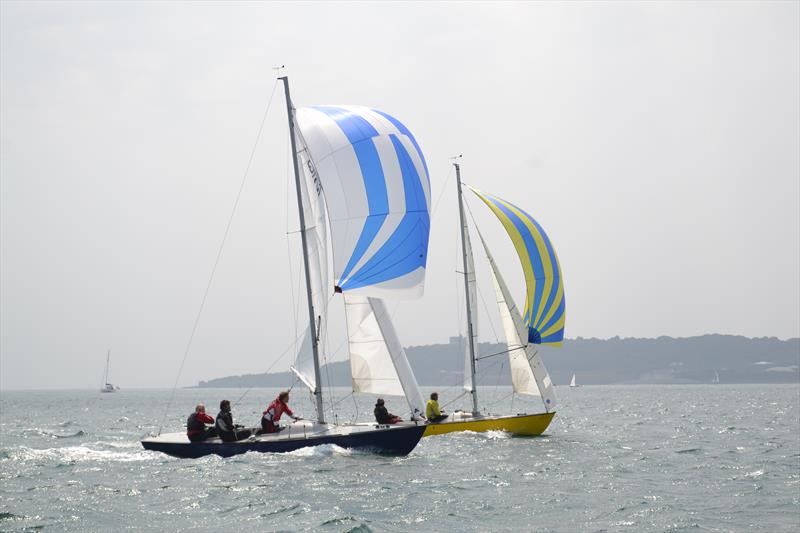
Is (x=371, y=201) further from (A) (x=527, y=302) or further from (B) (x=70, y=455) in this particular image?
(A) (x=527, y=302)

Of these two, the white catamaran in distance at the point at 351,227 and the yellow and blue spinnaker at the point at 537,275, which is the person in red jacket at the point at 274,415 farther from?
the yellow and blue spinnaker at the point at 537,275

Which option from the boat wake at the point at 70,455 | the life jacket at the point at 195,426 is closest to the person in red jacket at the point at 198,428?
the life jacket at the point at 195,426

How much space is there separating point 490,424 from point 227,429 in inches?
302

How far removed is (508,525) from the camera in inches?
497

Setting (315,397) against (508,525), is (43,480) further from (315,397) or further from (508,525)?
(508,525)

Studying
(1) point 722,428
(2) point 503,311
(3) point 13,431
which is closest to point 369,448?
(2) point 503,311

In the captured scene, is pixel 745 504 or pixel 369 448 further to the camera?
pixel 369 448

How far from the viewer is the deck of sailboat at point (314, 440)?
17906 mm

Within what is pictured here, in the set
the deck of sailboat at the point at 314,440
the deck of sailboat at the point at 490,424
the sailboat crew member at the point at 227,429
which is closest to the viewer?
the deck of sailboat at the point at 314,440

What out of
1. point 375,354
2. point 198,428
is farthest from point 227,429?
point 375,354

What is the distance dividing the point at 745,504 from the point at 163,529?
26.7ft

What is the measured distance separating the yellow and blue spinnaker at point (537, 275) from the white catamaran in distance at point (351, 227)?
758 centimetres

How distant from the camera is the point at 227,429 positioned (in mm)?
18484

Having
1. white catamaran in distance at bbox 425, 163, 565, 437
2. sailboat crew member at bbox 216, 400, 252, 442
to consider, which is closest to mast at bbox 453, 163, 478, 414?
white catamaran in distance at bbox 425, 163, 565, 437
